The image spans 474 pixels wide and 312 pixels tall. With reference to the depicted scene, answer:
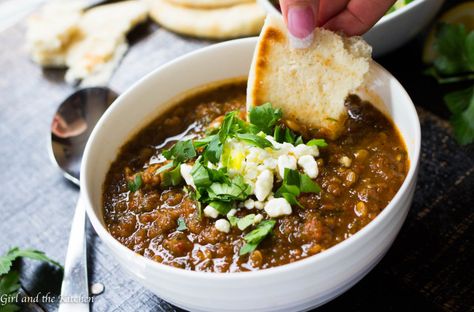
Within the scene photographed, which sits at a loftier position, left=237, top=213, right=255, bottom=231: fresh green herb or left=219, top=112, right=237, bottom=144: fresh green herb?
left=219, top=112, right=237, bottom=144: fresh green herb

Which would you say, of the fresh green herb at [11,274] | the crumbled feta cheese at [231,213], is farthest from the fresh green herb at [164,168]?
the fresh green herb at [11,274]

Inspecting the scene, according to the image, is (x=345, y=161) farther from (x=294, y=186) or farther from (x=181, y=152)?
(x=181, y=152)

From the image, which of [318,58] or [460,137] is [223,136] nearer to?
[318,58]

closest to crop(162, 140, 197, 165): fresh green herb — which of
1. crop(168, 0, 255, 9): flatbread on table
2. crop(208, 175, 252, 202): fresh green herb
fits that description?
crop(208, 175, 252, 202): fresh green herb

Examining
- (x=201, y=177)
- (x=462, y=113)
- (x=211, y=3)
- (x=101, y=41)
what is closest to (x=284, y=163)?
(x=201, y=177)

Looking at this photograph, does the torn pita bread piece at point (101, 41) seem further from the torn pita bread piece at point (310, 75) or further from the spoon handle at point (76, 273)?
the torn pita bread piece at point (310, 75)

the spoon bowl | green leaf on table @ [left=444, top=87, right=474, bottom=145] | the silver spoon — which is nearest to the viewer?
the silver spoon

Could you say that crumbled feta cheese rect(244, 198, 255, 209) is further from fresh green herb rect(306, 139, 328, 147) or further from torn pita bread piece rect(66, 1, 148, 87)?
torn pita bread piece rect(66, 1, 148, 87)
